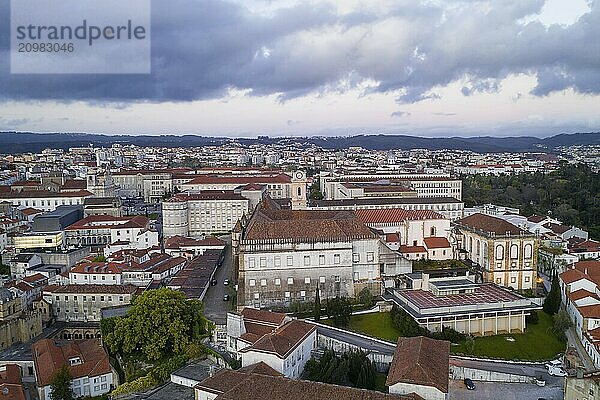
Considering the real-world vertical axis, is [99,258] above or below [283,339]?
below

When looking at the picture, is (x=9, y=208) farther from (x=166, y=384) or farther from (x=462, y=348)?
(x=462, y=348)

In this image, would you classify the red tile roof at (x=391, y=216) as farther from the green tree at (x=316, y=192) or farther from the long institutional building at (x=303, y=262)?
the green tree at (x=316, y=192)

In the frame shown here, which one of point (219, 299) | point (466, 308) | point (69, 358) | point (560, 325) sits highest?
point (466, 308)

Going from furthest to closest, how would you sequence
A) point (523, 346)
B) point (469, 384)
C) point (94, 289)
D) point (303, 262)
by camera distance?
point (94, 289), point (303, 262), point (523, 346), point (469, 384)

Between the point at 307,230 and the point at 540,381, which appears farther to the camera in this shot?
the point at 307,230

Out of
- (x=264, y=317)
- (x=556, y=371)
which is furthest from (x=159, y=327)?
(x=556, y=371)

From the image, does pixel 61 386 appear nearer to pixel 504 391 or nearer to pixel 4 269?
pixel 504 391
